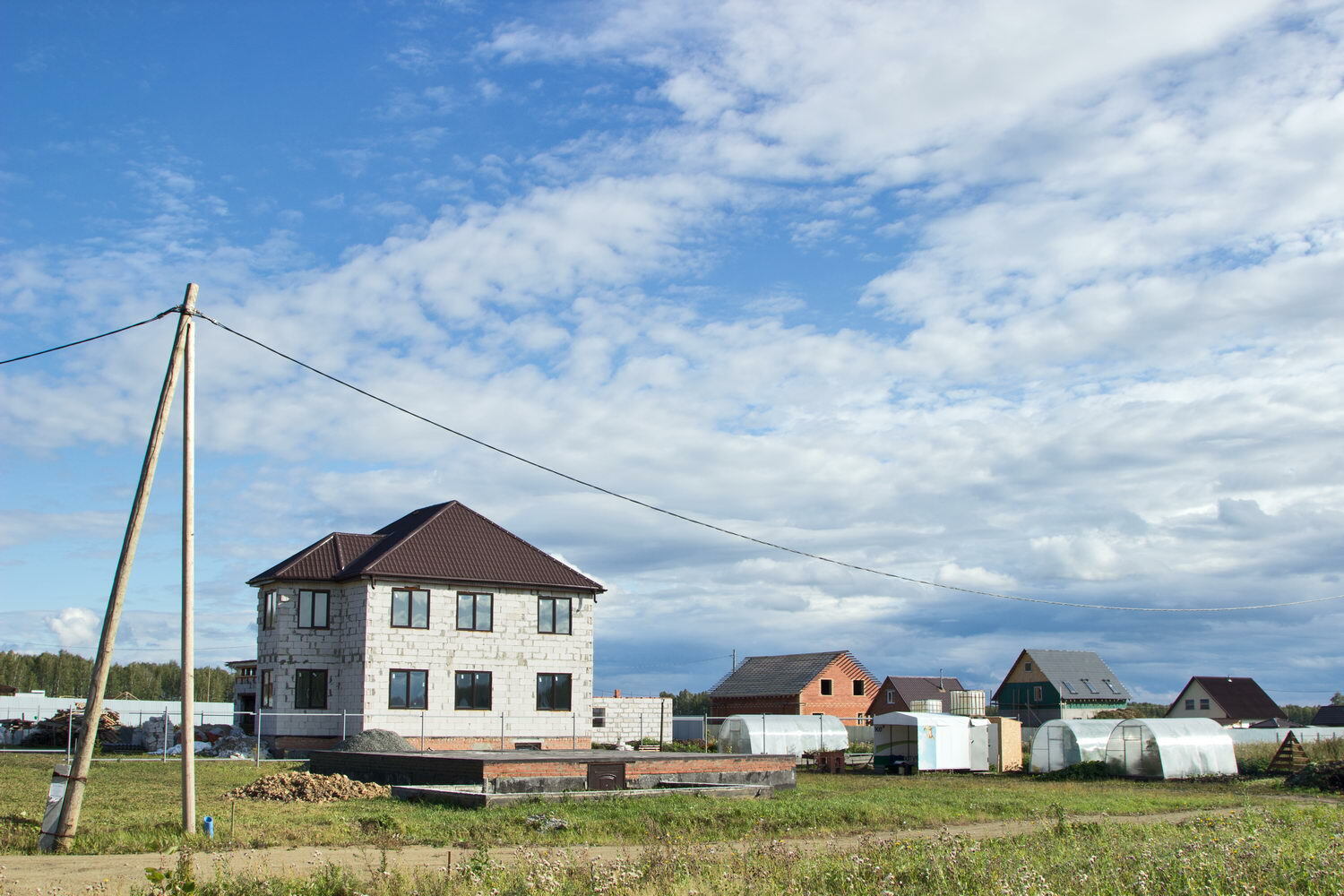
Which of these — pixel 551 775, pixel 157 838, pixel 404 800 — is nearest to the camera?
pixel 157 838

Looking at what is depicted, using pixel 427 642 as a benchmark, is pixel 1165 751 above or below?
below

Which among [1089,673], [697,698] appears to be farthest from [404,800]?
[697,698]

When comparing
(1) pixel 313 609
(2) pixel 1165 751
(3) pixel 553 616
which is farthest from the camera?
(3) pixel 553 616

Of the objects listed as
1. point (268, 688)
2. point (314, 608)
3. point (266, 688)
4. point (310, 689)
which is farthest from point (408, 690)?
point (266, 688)

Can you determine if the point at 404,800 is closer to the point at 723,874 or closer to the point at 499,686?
the point at 723,874

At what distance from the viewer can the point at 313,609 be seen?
40188mm

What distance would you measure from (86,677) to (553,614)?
7185 cm

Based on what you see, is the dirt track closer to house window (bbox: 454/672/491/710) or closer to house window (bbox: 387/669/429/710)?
house window (bbox: 387/669/429/710)

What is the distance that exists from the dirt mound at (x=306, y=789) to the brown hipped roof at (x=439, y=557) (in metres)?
16.2

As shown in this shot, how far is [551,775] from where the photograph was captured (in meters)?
23.0

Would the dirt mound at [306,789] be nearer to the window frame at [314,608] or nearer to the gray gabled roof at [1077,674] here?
the window frame at [314,608]

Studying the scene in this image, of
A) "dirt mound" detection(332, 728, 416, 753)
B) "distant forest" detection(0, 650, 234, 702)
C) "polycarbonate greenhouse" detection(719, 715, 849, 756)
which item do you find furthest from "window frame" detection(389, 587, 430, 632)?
"distant forest" detection(0, 650, 234, 702)

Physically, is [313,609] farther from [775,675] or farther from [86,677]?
[86,677]

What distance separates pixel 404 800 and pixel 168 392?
9.00m
